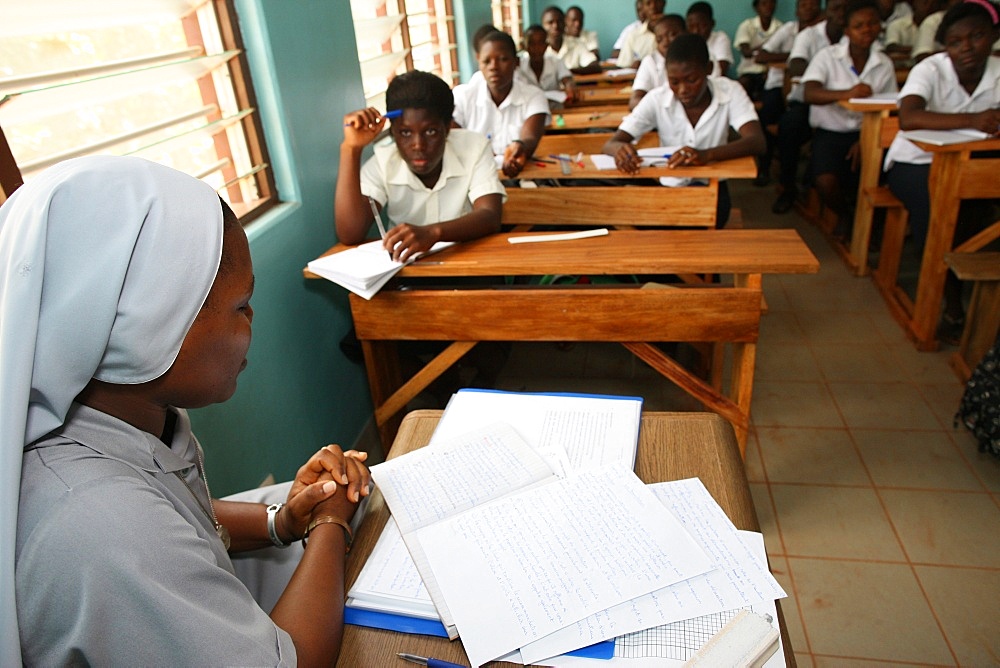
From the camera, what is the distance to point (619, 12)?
A: 8.52m

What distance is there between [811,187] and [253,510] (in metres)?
4.54

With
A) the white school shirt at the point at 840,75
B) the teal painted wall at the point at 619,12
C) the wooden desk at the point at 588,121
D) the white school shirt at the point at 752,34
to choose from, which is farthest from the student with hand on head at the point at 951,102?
the teal painted wall at the point at 619,12

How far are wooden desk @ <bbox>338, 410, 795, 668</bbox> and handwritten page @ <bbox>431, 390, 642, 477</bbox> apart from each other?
30 millimetres

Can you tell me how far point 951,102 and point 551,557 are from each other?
11.0 ft

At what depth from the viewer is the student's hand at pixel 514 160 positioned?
2930 mm

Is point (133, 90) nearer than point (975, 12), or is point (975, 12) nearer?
point (133, 90)

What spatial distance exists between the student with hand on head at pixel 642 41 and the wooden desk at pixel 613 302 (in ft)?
18.4

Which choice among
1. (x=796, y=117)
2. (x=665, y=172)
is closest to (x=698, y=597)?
(x=665, y=172)

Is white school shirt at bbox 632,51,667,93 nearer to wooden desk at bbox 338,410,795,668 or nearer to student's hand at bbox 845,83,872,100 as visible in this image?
student's hand at bbox 845,83,872,100

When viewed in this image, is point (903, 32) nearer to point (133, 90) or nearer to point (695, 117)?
point (695, 117)

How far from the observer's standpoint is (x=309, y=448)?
7.05 ft

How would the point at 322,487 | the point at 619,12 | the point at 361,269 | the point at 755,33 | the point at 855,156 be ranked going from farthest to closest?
the point at 619,12
the point at 755,33
the point at 855,156
the point at 361,269
the point at 322,487

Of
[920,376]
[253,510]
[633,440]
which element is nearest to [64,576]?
[253,510]

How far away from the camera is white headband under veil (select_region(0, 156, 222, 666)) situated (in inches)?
22.4
